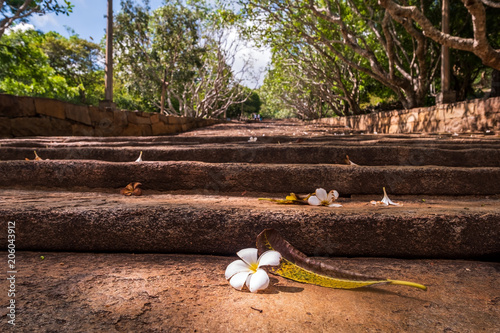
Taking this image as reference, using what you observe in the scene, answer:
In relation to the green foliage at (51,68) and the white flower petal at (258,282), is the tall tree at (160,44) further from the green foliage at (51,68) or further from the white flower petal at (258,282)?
the white flower petal at (258,282)

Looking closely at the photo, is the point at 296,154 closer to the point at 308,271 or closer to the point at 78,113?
the point at 308,271

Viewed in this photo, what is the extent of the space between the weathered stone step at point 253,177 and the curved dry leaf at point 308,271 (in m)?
0.95

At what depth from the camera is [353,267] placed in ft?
3.45

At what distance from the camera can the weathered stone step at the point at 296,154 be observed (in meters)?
2.50

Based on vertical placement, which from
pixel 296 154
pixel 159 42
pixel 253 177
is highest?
pixel 159 42

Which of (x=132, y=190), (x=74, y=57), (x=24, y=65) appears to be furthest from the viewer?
(x=74, y=57)

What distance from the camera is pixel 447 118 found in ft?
21.1

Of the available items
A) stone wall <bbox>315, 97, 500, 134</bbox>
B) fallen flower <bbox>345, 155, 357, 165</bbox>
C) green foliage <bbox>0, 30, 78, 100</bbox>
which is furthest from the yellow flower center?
green foliage <bbox>0, 30, 78, 100</bbox>

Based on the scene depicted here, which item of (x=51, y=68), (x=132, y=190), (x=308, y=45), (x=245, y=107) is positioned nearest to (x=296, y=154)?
(x=132, y=190)

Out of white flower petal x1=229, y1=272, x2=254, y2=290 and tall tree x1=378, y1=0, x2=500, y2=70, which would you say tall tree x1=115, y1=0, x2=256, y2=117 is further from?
white flower petal x1=229, y1=272, x2=254, y2=290

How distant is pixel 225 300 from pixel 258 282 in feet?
0.35

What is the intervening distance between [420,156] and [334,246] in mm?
1849

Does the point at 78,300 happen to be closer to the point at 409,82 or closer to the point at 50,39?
the point at 409,82

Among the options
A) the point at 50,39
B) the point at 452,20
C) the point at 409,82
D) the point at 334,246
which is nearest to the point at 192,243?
the point at 334,246
